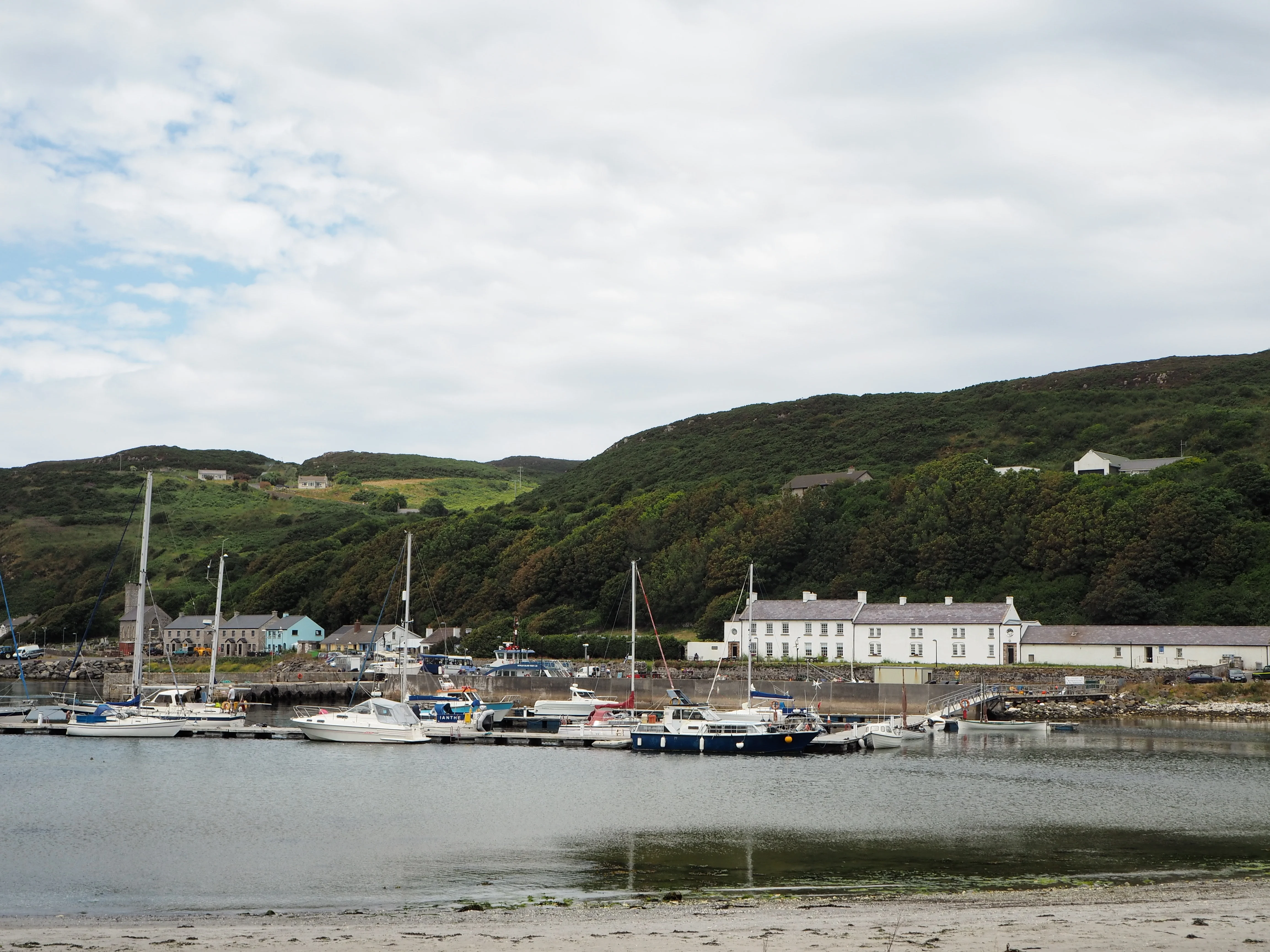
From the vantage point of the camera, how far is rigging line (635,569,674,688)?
73.4m

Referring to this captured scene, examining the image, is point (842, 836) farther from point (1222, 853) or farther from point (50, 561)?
point (50, 561)

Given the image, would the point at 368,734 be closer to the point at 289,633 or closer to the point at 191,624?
the point at 289,633

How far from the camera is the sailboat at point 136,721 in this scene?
54562mm

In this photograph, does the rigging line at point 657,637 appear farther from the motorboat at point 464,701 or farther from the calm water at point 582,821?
the calm water at point 582,821

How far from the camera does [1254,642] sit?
235 feet

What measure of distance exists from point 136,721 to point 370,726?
11.5 metres

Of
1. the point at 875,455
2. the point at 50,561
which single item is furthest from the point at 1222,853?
the point at 50,561

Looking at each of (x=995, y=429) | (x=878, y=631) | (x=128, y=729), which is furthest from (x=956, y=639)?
(x=995, y=429)

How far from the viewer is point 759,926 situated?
18.3m

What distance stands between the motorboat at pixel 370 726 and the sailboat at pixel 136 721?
6.42 m

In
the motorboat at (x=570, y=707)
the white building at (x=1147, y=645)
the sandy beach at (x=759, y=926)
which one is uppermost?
the white building at (x=1147, y=645)

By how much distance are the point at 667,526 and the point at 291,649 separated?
4121 centimetres

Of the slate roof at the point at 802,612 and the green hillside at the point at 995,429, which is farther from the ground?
the green hillside at the point at 995,429

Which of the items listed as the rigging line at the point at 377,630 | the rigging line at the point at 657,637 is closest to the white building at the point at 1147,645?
the rigging line at the point at 657,637
